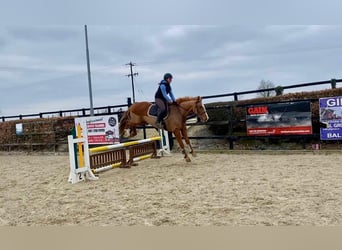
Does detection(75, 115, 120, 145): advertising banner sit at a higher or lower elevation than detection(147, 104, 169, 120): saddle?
lower

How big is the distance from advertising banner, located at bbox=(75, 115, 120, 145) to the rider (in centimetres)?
346

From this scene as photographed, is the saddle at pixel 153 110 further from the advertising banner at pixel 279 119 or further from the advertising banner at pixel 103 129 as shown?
the advertising banner at pixel 103 129

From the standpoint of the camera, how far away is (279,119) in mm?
8648

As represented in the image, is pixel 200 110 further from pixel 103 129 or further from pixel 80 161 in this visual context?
pixel 103 129

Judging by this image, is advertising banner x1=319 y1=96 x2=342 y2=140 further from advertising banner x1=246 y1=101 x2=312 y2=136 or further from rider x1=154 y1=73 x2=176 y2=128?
rider x1=154 y1=73 x2=176 y2=128

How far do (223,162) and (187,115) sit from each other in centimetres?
127

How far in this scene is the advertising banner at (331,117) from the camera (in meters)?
7.90

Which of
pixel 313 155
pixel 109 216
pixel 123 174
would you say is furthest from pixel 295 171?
pixel 109 216

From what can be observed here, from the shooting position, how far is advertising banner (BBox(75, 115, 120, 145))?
1066cm

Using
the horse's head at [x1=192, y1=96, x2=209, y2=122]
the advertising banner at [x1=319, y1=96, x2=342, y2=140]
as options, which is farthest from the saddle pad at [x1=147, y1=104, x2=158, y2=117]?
the advertising banner at [x1=319, y1=96, x2=342, y2=140]

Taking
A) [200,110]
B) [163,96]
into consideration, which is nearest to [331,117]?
[200,110]

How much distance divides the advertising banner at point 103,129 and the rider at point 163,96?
3459 millimetres

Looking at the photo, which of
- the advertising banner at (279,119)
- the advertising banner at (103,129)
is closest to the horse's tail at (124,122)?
the advertising banner at (103,129)

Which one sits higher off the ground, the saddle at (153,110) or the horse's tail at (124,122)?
the saddle at (153,110)
